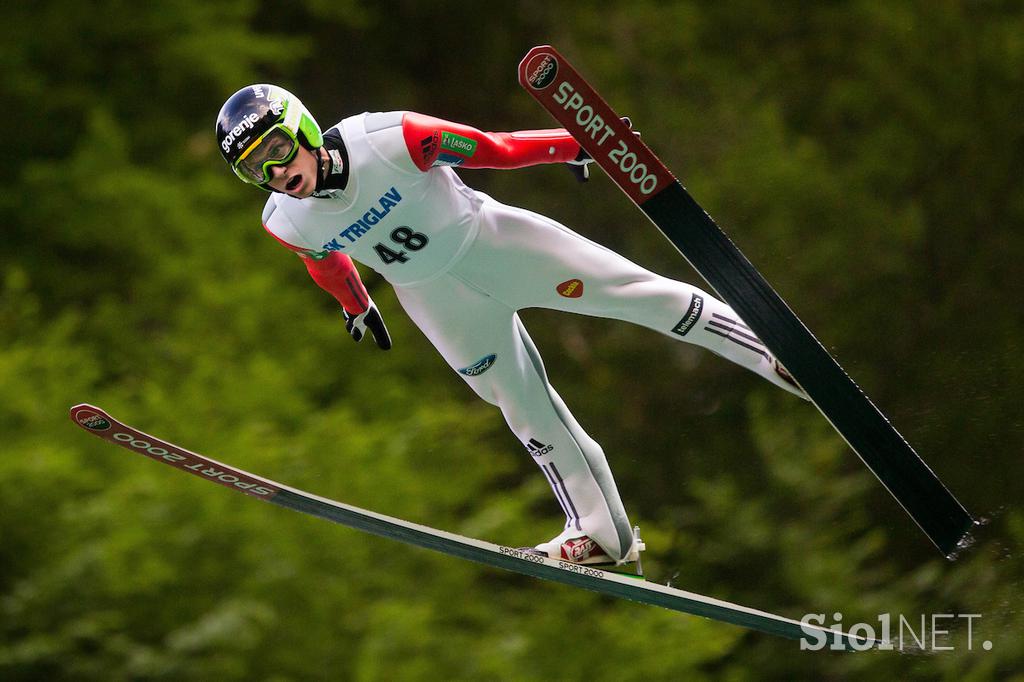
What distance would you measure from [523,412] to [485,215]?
0.68 meters

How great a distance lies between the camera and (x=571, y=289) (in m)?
4.58

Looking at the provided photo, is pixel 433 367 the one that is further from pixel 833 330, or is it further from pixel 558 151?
pixel 558 151

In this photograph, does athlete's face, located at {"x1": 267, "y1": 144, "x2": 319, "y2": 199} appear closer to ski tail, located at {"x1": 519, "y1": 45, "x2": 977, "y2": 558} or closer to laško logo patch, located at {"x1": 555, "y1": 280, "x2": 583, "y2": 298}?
ski tail, located at {"x1": 519, "y1": 45, "x2": 977, "y2": 558}

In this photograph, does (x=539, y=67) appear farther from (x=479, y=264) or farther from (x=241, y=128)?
(x=241, y=128)

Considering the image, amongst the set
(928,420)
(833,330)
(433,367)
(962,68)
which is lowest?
(928,420)

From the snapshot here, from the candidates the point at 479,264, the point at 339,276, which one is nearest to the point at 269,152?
the point at 339,276

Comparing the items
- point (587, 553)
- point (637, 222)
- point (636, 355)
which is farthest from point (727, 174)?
point (587, 553)

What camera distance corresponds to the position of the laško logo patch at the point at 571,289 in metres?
4.57

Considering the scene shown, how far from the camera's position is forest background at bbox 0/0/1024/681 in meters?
7.73

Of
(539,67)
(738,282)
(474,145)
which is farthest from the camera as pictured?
(738,282)

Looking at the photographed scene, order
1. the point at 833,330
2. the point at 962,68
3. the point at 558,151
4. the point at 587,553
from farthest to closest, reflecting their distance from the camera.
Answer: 1. the point at 962,68
2. the point at 833,330
3. the point at 587,553
4. the point at 558,151

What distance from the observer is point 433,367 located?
949 cm

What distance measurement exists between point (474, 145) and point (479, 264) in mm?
397

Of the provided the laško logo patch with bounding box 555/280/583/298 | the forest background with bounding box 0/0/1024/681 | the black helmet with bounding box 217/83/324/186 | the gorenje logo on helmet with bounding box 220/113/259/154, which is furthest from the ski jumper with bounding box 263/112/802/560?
the forest background with bounding box 0/0/1024/681
